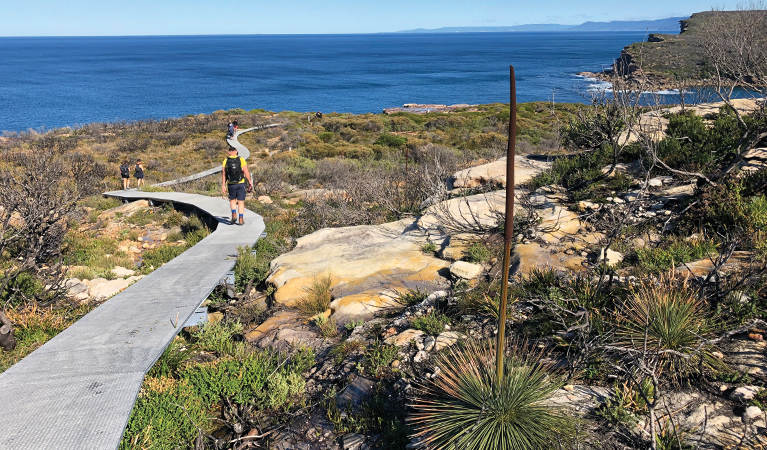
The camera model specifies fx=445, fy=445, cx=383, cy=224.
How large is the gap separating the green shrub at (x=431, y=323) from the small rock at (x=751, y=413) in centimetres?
271

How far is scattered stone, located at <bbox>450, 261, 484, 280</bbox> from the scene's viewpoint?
657 cm

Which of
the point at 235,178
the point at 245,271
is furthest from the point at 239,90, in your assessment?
the point at 245,271

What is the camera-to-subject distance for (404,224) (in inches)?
391

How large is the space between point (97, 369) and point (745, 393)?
5683mm

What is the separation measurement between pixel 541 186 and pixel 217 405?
7944 millimetres

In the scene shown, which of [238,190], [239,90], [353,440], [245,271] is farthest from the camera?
[239,90]

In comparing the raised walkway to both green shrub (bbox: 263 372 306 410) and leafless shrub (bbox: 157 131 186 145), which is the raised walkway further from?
leafless shrub (bbox: 157 131 186 145)

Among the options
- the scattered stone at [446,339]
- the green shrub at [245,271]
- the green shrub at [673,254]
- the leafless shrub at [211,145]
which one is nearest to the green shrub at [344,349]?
the scattered stone at [446,339]

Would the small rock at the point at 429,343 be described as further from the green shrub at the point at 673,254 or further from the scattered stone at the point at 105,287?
the scattered stone at the point at 105,287

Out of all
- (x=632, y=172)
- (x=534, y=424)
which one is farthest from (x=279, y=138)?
(x=534, y=424)

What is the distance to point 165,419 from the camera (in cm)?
386

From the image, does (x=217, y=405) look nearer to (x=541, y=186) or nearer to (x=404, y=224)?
(x=404, y=224)

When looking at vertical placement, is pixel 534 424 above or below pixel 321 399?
above

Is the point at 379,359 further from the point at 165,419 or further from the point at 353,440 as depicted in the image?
the point at 165,419
